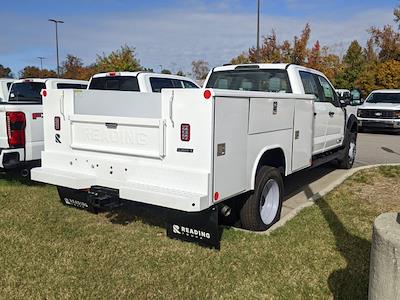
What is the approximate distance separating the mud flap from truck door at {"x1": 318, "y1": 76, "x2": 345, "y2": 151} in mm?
3818

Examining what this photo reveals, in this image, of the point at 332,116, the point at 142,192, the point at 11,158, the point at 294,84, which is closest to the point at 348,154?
the point at 332,116

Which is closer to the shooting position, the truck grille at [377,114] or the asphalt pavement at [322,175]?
the asphalt pavement at [322,175]

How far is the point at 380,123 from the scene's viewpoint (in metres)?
18.1

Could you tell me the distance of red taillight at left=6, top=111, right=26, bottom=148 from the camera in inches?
254

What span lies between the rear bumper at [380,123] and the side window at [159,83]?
11.6 metres

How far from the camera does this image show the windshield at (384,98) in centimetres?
1936

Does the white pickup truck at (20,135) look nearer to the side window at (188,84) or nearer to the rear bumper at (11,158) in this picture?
the rear bumper at (11,158)

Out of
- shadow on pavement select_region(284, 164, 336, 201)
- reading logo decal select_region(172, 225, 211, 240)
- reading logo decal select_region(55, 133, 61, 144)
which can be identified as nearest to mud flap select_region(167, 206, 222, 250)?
reading logo decal select_region(172, 225, 211, 240)

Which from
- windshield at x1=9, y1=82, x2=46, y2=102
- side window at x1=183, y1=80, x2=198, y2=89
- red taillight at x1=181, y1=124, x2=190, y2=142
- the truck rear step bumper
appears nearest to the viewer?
the truck rear step bumper

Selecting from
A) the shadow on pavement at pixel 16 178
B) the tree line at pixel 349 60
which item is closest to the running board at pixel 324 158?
the shadow on pavement at pixel 16 178

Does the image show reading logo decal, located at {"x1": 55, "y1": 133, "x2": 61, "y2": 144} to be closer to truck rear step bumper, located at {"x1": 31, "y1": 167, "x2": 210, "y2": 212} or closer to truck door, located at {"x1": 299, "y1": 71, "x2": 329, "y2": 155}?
truck rear step bumper, located at {"x1": 31, "y1": 167, "x2": 210, "y2": 212}

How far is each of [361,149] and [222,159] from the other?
34.3 feet

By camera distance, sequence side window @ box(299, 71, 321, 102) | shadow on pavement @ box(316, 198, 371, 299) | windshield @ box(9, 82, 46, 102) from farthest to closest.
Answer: windshield @ box(9, 82, 46, 102) → side window @ box(299, 71, 321, 102) → shadow on pavement @ box(316, 198, 371, 299)

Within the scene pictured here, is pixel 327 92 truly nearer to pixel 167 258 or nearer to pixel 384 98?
pixel 167 258
